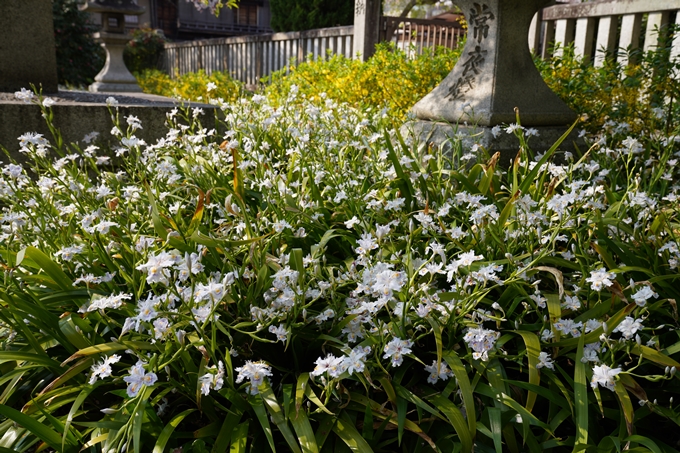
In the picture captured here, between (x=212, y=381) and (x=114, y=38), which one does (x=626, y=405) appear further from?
(x=114, y=38)

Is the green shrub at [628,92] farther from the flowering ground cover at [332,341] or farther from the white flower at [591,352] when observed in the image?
the white flower at [591,352]

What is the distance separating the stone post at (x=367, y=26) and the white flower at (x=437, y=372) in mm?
6822

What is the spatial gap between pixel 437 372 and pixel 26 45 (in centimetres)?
499

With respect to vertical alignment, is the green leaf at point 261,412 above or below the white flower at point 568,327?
below

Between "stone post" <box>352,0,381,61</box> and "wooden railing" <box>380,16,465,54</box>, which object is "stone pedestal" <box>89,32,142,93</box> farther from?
"wooden railing" <box>380,16,465,54</box>

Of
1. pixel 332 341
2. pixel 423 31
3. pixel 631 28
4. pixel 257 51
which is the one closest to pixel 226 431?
pixel 332 341

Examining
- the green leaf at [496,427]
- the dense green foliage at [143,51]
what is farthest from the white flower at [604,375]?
the dense green foliage at [143,51]

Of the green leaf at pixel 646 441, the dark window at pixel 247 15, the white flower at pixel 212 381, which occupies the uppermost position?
the dark window at pixel 247 15

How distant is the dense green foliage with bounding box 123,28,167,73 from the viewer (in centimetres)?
1564

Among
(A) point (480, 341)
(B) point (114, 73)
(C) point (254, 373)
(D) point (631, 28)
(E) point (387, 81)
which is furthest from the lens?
(B) point (114, 73)

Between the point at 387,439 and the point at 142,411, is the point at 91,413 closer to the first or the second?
the point at 142,411

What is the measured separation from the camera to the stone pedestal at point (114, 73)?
364 inches

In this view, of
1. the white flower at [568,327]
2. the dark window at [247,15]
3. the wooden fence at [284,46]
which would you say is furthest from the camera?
the dark window at [247,15]

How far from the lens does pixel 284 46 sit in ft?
34.4
